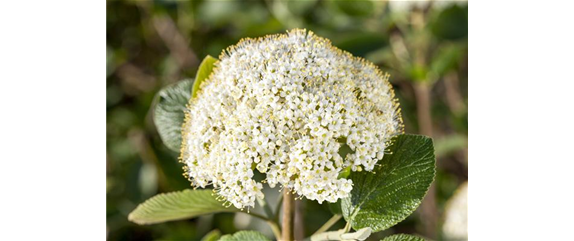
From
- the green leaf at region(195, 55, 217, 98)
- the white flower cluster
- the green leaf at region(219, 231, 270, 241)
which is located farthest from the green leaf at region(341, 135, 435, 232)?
the green leaf at region(195, 55, 217, 98)

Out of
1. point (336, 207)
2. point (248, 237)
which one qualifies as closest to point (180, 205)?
point (248, 237)

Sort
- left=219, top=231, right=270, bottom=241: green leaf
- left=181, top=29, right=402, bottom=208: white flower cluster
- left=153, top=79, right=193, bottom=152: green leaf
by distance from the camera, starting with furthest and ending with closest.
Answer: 1. left=153, top=79, right=193, bottom=152: green leaf
2. left=219, top=231, right=270, bottom=241: green leaf
3. left=181, top=29, right=402, bottom=208: white flower cluster

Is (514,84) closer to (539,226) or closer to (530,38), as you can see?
(530,38)

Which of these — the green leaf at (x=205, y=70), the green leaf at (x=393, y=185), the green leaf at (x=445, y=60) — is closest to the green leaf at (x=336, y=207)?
the green leaf at (x=393, y=185)

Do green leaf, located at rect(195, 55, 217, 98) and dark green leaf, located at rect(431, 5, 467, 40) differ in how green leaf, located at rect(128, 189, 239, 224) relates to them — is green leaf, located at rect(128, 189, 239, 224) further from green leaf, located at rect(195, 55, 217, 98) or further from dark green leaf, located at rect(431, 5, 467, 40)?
dark green leaf, located at rect(431, 5, 467, 40)

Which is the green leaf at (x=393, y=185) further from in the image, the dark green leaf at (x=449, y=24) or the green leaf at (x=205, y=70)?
the dark green leaf at (x=449, y=24)

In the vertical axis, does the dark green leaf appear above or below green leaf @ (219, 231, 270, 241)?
above
